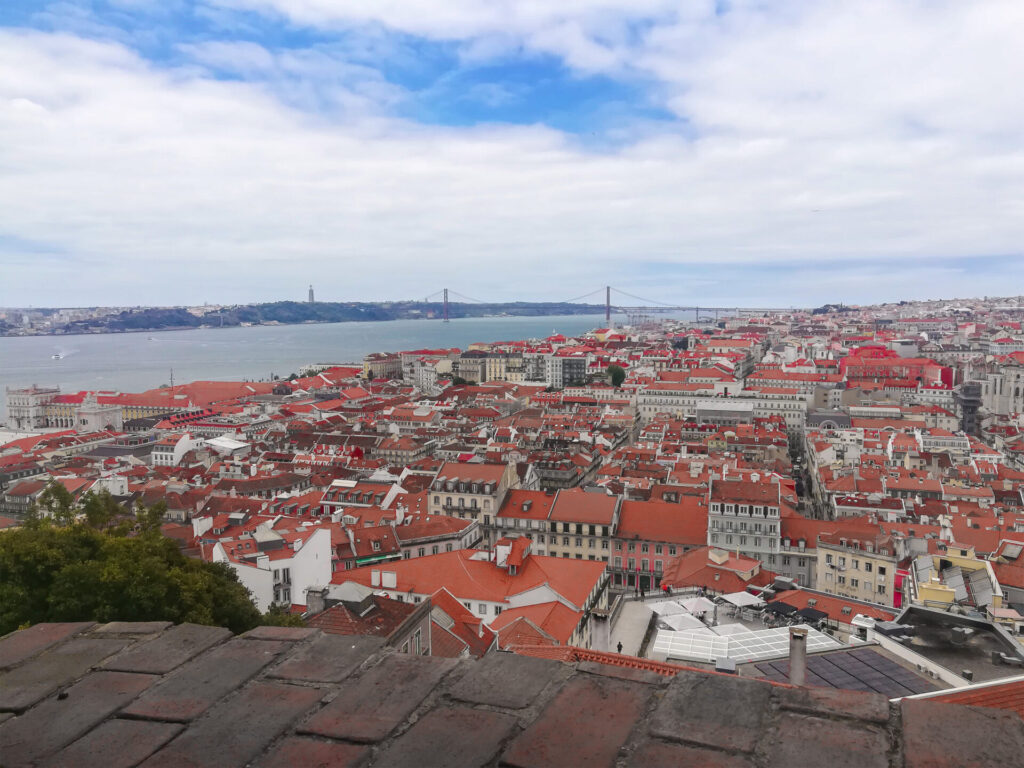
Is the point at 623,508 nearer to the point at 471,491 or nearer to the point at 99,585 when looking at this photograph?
the point at 471,491

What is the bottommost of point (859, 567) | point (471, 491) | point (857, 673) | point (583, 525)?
point (859, 567)

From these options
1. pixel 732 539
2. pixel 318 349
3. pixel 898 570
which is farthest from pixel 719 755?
pixel 318 349

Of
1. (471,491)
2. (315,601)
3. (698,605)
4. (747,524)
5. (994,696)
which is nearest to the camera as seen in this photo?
(994,696)

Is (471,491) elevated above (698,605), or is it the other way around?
(698,605)

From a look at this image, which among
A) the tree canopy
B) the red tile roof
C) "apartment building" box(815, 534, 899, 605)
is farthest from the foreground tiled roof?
"apartment building" box(815, 534, 899, 605)

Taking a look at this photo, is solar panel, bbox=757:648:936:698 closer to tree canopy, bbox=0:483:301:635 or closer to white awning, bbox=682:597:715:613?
white awning, bbox=682:597:715:613

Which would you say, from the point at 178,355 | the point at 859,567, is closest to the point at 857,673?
the point at 859,567

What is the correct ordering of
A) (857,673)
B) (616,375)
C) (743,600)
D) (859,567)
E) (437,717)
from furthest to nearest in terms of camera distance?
(616,375) → (859,567) → (743,600) → (857,673) → (437,717)
